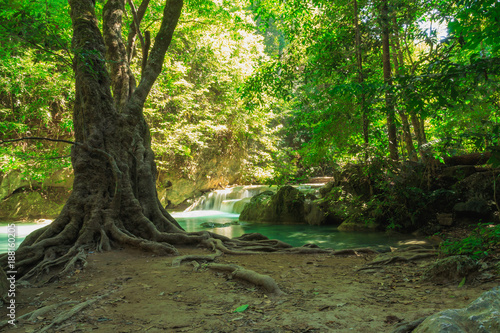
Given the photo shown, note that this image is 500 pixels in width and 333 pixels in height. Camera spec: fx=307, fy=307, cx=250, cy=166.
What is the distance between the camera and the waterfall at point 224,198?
20.1m

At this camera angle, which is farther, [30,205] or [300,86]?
[30,205]

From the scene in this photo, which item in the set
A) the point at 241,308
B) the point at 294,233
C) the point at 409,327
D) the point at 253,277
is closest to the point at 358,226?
the point at 294,233

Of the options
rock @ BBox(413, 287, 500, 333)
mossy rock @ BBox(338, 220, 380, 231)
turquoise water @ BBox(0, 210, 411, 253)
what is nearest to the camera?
rock @ BBox(413, 287, 500, 333)

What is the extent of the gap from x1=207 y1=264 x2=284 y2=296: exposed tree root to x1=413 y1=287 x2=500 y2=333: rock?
1.81 metres

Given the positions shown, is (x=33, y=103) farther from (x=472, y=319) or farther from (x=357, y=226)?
(x=472, y=319)

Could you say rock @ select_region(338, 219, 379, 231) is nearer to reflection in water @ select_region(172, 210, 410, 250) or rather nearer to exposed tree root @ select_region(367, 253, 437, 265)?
reflection in water @ select_region(172, 210, 410, 250)

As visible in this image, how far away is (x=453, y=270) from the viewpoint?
3.51 metres

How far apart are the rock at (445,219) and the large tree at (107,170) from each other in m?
4.99

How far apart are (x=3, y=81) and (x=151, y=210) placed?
944cm

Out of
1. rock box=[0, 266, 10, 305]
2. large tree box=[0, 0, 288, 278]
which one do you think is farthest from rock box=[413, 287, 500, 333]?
large tree box=[0, 0, 288, 278]

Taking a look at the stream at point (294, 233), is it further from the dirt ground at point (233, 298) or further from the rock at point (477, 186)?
the dirt ground at point (233, 298)

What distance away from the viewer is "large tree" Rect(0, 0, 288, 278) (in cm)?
526

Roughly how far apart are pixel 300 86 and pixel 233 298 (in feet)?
36.6

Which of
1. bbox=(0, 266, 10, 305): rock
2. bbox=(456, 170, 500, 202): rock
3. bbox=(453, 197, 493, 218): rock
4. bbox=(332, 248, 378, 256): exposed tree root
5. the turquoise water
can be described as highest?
bbox=(456, 170, 500, 202): rock
